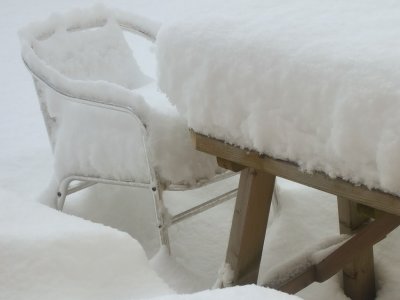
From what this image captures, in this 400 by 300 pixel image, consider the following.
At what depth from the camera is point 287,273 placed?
4.83ft

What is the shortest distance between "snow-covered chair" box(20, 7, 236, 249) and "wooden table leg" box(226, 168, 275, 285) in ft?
0.98

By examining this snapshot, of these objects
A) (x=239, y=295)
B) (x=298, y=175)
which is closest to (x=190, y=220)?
(x=298, y=175)

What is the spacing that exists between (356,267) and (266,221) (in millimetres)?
388

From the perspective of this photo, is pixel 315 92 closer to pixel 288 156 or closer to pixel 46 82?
pixel 288 156

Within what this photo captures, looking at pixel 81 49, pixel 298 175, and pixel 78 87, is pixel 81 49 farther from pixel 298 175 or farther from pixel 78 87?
pixel 298 175

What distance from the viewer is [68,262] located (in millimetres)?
881

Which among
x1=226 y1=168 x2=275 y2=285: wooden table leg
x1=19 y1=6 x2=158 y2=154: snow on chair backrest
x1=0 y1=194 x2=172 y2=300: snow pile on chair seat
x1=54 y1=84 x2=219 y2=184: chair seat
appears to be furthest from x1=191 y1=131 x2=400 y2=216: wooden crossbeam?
x1=19 y1=6 x2=158 y2=154: snow on chair backrest

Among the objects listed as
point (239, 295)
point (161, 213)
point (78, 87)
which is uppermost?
point (239, 295)

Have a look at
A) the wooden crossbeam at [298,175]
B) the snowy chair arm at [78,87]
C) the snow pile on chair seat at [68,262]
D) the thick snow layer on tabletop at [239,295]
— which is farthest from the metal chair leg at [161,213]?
the thick snow layer on tabletop at [239,295]


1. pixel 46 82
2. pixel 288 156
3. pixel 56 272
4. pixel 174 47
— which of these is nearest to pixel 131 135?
pixel 46 82

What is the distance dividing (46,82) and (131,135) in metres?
0.28

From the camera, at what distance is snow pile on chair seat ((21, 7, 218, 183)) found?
62.0 inches

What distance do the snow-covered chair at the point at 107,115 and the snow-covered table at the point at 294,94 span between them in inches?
12.6

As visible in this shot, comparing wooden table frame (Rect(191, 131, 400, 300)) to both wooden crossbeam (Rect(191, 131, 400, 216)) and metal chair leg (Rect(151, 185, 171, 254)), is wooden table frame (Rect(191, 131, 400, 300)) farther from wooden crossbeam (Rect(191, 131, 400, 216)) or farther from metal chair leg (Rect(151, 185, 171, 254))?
metal chair leg (Rect(151, 185, 171, 254))
